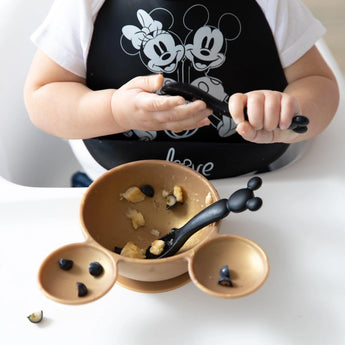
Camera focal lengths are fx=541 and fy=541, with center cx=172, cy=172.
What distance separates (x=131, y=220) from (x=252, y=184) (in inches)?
7.2

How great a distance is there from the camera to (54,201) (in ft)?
2.02

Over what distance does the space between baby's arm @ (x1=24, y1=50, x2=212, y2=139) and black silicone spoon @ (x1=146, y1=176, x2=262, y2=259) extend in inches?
4.0

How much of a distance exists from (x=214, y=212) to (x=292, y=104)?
134mm

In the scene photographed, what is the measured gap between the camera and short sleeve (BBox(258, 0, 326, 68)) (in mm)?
645

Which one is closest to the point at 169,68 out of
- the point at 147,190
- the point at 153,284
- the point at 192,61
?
the point at 192,61

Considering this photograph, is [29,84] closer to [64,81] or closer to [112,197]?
[64,81]

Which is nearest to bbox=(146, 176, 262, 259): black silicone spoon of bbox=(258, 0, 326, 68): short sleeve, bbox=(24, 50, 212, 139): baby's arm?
bbox=(24, 50, 212, 139): baby's arm

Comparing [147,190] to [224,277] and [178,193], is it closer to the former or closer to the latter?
[178,193]

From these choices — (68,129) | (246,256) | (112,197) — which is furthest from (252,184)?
(68,129)

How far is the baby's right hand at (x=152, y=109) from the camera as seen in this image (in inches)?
20.9

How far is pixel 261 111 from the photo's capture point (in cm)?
53

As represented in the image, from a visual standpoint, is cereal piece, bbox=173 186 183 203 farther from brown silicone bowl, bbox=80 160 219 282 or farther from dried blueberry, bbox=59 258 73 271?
dried blueberry, bbox=59 258 73 271

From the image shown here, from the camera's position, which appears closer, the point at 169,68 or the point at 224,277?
the point at 224,277

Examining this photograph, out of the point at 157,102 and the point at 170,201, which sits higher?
the point at 157,102
